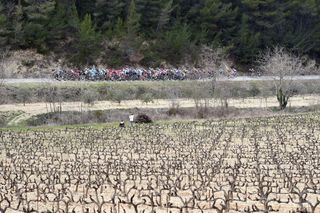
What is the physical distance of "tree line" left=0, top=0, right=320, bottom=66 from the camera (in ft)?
178

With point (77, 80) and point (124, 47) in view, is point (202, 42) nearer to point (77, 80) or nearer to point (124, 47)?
point (124, 47)

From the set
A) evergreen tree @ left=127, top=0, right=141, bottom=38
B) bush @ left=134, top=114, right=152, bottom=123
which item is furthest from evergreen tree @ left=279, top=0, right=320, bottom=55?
bush @ left=134, top=114, right=152, bottom=123

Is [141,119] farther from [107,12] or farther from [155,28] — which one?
[155,28]

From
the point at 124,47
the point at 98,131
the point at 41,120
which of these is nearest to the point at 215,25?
the point at 124,47

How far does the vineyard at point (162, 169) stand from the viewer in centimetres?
1303

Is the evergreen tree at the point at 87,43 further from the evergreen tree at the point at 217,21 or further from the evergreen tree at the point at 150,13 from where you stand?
the evergreen tree at the point at 217,21

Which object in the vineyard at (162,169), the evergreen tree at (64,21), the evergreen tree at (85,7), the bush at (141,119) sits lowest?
the vineyard at (162,169)

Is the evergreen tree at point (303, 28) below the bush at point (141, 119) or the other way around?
the other way around

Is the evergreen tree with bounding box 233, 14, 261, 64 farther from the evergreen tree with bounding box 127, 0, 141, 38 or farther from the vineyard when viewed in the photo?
the vineyard

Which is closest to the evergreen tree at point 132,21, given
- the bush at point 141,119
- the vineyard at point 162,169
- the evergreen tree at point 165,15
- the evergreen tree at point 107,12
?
the evergreen tree at point 107,12

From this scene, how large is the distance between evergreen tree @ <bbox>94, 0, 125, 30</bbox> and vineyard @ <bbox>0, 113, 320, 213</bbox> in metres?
30.5

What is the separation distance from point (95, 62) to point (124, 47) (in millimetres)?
3189

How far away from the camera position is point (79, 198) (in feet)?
44.9

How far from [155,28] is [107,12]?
18.2 feet
